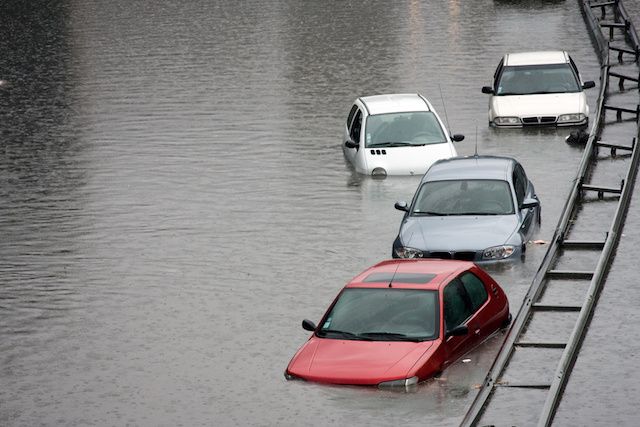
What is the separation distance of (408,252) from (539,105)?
1312 cm

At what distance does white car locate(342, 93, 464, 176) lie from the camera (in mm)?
29031

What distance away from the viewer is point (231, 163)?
31.6 meters

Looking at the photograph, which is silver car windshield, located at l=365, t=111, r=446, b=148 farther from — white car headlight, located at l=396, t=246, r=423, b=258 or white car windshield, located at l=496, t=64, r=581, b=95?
white car headlight, located at l=396, t=246, r=423, b=258

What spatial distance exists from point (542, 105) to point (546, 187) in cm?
598

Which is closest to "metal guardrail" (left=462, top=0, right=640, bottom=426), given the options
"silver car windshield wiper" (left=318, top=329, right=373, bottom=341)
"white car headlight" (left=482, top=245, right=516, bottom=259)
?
"white car headlight" (left=482, top=245, right=516, bottom=259)

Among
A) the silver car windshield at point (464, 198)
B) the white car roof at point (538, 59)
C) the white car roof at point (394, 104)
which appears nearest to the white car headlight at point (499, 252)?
the silver car windshield at point (464, 198)

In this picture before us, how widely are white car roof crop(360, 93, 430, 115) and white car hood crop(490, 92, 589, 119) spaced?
10.5 feet

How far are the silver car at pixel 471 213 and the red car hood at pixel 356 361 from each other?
5005 mm

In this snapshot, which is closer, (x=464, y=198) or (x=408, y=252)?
(x=408, y=252)

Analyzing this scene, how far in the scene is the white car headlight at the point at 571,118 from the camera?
33156 millimetres

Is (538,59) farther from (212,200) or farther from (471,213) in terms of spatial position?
(471,213)

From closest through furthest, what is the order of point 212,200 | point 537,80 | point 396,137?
point 212,200, point 396,137, point 537,80

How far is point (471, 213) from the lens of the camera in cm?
2230

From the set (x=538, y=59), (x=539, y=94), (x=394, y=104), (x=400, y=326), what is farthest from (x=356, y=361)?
(x=538, y=59)
